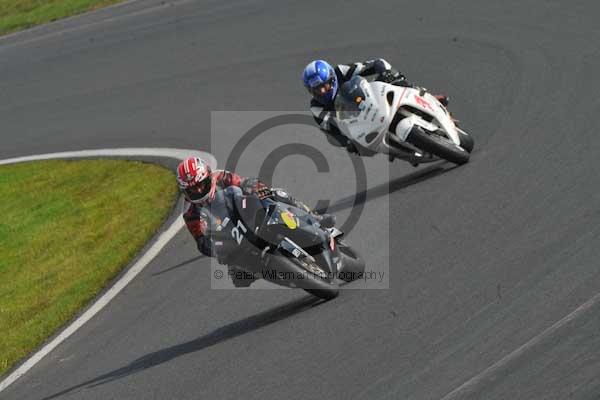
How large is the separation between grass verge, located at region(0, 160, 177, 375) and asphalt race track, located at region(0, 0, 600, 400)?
0.76 m

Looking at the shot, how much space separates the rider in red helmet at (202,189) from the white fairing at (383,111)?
256cm

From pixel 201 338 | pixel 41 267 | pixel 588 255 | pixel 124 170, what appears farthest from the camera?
pixel 124 170

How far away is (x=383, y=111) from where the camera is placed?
Result: 11922mm

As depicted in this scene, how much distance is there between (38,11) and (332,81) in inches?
656

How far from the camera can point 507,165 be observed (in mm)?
11297

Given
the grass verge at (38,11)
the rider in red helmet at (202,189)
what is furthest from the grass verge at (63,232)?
the grass verge at (38,11)

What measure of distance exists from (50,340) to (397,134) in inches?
A: 186

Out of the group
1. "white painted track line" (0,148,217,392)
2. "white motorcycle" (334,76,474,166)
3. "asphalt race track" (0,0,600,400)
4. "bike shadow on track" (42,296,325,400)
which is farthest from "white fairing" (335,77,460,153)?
"bike shadow on track" (42,296,325,400)

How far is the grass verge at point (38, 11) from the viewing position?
25.4m

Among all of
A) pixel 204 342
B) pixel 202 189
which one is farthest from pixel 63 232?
pixel 202 189

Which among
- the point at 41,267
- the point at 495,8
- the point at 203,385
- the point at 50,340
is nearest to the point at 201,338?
the point at 203,385

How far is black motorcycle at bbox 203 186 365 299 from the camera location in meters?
9.31

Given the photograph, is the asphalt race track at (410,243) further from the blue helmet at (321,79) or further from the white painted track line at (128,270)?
the blue helmet at (321,79)

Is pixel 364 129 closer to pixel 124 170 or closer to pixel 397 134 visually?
pixel 397 134
